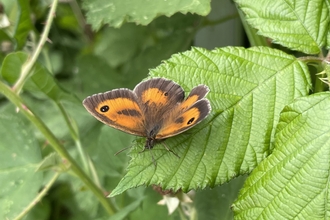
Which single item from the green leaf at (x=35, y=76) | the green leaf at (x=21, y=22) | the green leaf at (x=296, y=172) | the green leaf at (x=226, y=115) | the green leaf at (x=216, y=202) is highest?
the green leaf at (x=21, y=22)

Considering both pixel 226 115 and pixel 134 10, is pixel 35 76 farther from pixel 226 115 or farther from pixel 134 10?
pixel 226 115

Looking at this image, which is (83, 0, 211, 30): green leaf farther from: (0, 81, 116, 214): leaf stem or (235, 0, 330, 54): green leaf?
(0, 81, 116, 214): leaf stem

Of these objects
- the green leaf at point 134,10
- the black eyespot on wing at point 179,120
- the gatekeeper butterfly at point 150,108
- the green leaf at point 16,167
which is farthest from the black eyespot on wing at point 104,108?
the green leaf at point 16,167

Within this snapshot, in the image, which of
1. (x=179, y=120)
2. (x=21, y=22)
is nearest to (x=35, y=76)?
(x=21, y=22)

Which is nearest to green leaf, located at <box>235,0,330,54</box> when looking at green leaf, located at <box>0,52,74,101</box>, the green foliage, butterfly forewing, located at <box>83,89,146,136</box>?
the green foliage

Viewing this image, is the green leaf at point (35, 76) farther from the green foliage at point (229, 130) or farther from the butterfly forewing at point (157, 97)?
the butterfly forewing at point (157, 97)

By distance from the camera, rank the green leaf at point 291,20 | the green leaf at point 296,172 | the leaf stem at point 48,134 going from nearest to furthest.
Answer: the green leaf at point 296,172 → the green leaf at point 291,20 → the leaf stem at point 48,134
